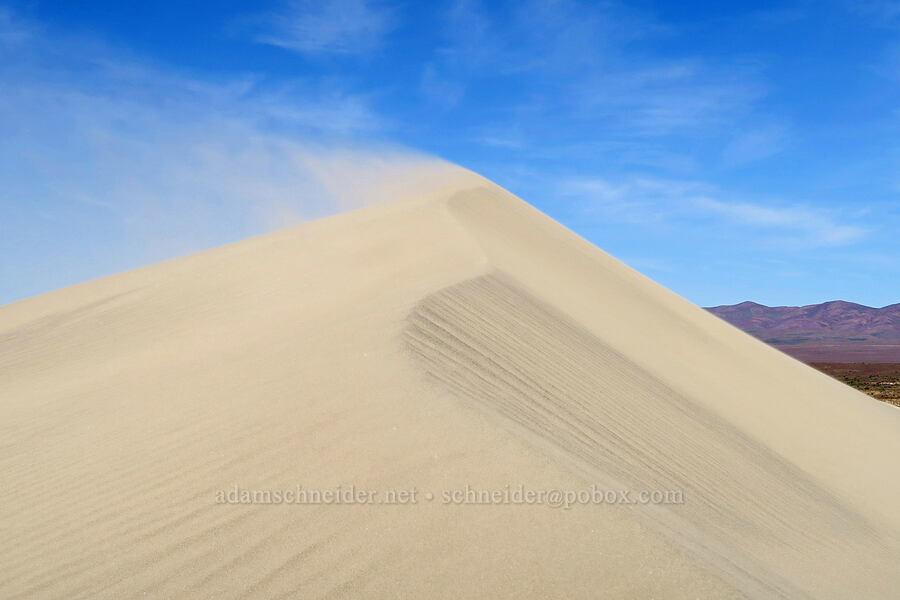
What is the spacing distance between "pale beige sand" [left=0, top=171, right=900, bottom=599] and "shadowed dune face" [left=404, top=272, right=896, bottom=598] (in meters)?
0.04

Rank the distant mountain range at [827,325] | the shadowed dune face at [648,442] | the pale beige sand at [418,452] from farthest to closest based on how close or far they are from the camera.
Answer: the distant mountain range at [827,325]
the shadowed dune face at [648,442]
the pale beige sand at [418,452]

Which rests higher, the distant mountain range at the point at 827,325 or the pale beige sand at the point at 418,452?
the distant mountain range at the point at 827,325

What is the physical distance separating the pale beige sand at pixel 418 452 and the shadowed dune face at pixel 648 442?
4 centimetres

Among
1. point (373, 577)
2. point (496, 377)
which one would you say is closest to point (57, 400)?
point (496, 377)

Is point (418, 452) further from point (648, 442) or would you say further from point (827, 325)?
point (827, 325)

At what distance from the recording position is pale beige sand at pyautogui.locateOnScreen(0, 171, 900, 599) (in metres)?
3.79

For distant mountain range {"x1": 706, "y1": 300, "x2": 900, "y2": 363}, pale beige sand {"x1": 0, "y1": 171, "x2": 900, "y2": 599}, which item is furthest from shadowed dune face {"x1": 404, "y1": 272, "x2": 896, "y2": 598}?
distant mountain range {"x1": 706, "y1": 300, "x2": 900, "y2": 363}

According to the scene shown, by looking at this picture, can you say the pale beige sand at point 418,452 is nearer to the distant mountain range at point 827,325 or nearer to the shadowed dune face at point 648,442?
the shadowed dune face at point 648,442

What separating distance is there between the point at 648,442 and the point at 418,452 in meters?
2.93

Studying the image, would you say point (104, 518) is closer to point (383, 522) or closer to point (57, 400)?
point (383, 522)

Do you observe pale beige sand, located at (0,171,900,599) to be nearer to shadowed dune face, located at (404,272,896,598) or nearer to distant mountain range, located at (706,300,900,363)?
shadowed dune face, located at (404,272,896,598)

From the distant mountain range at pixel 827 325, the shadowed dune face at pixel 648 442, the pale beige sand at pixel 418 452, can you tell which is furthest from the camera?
the distant mountain range at pixel 827 325

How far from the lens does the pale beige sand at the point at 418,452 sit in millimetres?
3793

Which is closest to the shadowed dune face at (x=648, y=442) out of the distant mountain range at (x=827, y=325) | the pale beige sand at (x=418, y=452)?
the pale beige sand at (x=418, y=452)
